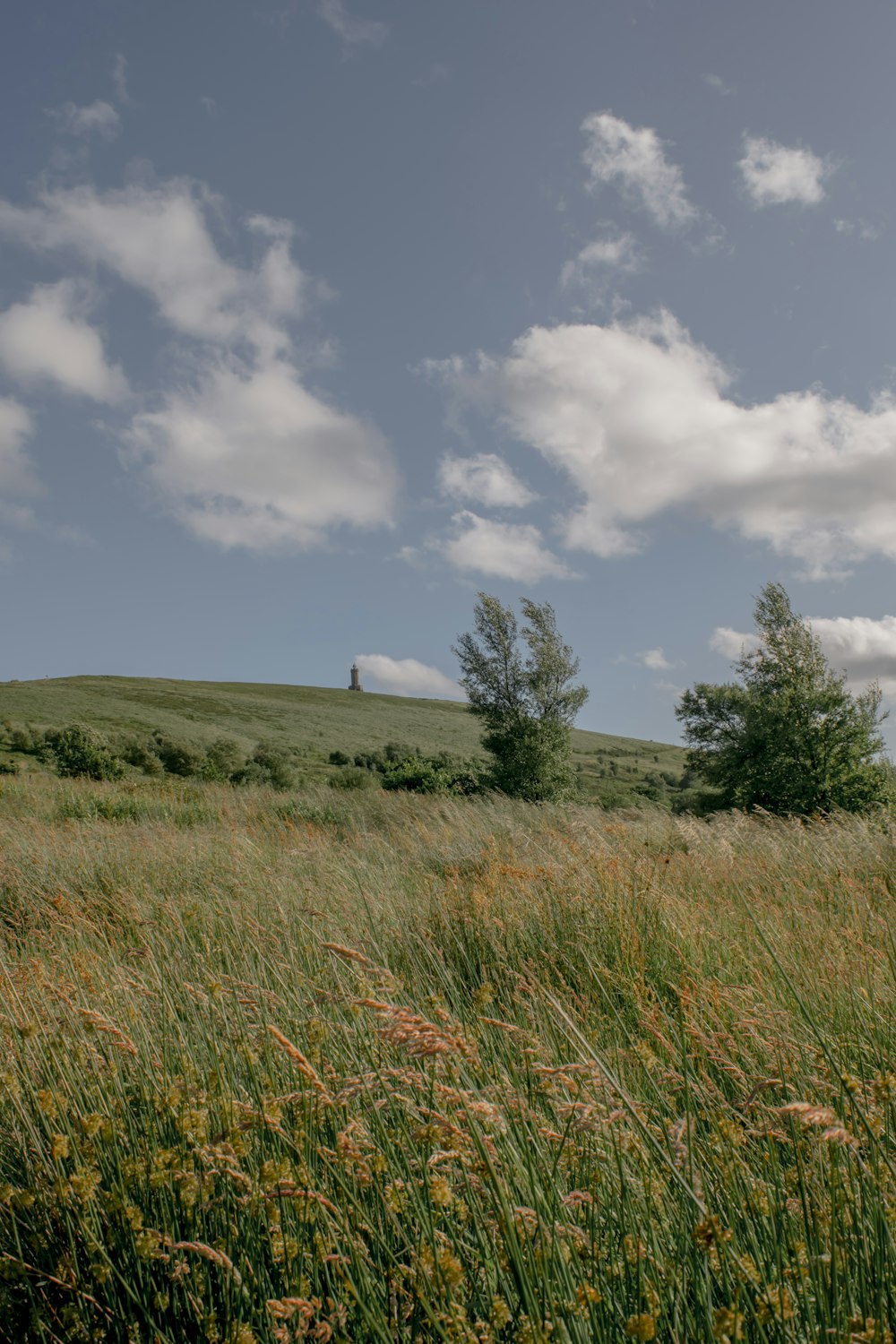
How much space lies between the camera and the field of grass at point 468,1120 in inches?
54.8

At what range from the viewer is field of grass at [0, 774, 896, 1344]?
54.8 inches

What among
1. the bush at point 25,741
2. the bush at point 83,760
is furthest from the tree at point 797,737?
the bush at point 25,741

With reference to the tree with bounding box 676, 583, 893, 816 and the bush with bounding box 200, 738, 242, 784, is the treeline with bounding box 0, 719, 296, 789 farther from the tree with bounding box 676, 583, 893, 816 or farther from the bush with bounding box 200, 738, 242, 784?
the tree with bounding box 676, 583, 893, 816

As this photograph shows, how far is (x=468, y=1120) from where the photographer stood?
136cm

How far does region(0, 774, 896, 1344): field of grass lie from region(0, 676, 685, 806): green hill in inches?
1035

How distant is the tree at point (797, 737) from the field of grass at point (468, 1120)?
63.6 feet

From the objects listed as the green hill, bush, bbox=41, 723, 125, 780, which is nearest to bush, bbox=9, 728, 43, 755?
the green hill

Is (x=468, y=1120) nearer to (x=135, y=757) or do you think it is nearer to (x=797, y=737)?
(x=797, y=737)

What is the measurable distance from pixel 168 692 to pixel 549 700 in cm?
4456

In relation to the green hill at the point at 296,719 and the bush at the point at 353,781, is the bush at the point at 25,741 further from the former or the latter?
the bush at the point at 353,781

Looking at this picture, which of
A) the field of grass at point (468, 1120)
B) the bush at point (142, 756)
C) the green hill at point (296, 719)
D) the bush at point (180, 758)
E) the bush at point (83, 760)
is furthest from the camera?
the green hill at point (296, 719)

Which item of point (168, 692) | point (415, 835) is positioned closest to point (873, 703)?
point (415, 835)

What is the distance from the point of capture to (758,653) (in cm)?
2766

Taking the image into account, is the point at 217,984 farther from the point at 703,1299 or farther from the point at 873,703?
the point at 873,703
